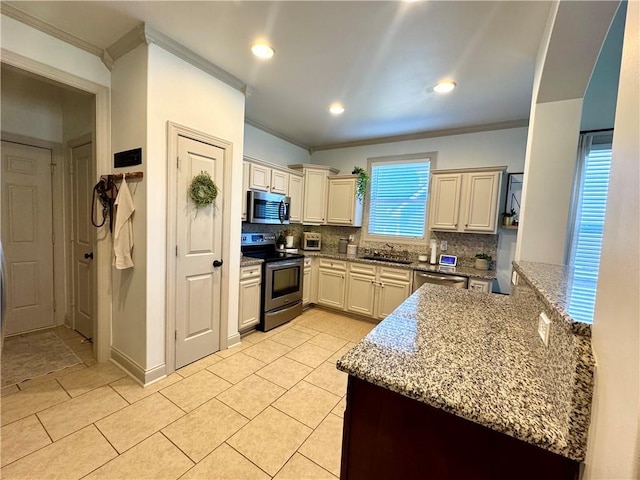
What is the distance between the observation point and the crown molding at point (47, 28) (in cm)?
189

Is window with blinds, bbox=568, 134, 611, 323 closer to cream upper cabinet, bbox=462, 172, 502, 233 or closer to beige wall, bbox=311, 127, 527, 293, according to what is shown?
beige wall, bbox=311, 127, 527, 293

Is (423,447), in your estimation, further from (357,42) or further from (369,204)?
(369,204)

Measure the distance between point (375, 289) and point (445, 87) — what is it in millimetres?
2512

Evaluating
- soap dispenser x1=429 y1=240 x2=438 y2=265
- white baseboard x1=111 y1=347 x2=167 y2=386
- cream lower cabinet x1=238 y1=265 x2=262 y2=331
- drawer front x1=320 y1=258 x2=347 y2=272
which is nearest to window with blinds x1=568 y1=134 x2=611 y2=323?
soap dispenser x1=429 y1=240 x2=438 y2=265

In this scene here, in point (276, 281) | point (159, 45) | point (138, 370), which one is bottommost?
point (138, 370)

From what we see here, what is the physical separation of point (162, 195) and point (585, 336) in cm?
257

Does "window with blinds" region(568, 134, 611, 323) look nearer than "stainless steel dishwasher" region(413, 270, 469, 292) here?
Yes

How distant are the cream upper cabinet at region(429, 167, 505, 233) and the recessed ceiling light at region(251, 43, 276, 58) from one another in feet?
8.50

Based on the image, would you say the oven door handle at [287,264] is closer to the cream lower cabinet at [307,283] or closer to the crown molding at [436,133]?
the cream lower cabinet at [307,283]

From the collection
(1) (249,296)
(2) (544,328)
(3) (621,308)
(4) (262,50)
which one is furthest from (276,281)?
(3) (621,308)

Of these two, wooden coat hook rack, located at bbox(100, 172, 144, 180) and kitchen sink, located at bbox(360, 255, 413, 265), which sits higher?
wooden coat hook rack, located at bbox(100, 172, 144, 180)

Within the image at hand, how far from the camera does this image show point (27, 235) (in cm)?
305

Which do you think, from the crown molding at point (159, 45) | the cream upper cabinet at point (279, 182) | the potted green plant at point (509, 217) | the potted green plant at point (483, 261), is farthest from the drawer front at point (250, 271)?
the potted green plant at point (509, 217)

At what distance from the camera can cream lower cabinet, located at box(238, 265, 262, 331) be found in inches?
122
